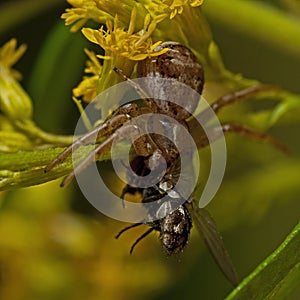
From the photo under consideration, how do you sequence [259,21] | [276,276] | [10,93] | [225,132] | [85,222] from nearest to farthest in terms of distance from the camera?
[276,276] < [225,132] < [10,93] < [259,21] < [85,222]

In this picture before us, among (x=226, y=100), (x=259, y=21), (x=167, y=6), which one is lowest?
(x=259, y=21)

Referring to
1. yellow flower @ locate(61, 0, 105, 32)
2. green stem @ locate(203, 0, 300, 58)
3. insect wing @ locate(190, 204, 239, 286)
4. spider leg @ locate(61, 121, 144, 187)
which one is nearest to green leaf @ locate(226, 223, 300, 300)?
insect wing @ locate(190, 204, 239, 286)

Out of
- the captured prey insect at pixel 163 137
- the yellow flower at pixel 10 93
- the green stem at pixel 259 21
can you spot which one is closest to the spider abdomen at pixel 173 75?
the captured prey insect at pixel 163 137

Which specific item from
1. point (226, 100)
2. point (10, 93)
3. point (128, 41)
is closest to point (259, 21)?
point (226, 100)

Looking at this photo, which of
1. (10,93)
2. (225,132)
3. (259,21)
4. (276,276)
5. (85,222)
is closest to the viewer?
(276,276)

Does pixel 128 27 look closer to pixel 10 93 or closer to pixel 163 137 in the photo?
pixel 163 137

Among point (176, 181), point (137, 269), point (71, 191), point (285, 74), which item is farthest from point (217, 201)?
point (285, 74)
